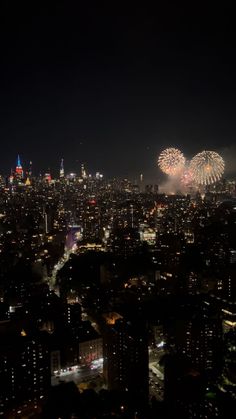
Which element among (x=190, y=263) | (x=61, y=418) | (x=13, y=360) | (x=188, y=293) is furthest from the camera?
(x=190, y=263)

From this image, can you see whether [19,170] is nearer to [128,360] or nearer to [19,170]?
[19,170]

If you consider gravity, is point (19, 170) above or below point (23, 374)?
above

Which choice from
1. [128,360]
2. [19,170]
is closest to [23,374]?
[128,360]

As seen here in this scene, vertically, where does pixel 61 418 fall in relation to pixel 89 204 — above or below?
below

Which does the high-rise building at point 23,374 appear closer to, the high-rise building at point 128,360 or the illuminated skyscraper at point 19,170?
the high-rise building at point 128,360

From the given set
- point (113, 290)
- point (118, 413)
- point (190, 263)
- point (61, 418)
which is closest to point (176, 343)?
point (118, 413)

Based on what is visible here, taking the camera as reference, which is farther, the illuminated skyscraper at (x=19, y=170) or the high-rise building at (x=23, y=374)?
the illuminated skyscraper at (x=19, y=170)

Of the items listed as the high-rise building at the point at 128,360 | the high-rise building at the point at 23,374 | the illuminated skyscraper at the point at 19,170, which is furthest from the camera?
the illuminated skyscraper at the point at 19,170

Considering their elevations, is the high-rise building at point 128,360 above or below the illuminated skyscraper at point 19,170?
below

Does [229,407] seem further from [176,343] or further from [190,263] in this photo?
[190,263]

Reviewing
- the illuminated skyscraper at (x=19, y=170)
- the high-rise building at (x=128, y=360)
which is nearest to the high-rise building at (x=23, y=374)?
the high-rise building at (x=128, y=360)

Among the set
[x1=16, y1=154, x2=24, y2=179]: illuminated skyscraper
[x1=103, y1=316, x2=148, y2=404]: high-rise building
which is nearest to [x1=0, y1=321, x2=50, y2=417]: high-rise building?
[x1=103, y1=316, x2=148, y2=404]: high-rise building
